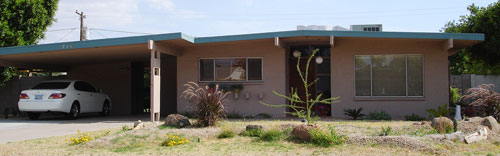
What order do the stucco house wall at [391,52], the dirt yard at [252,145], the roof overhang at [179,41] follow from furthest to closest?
the stucco house wall at [391,52] < the roof overhang at [179,41] < the dirt yard at [252,145]

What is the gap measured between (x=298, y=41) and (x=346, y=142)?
6.29 metres

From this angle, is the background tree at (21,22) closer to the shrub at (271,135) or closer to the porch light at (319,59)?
the porch light at (319,59)

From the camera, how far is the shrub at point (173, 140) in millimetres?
7688

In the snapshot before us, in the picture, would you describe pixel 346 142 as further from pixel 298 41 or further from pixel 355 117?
pixel 298 41

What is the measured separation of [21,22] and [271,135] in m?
14.0

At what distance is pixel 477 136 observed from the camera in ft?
25.7

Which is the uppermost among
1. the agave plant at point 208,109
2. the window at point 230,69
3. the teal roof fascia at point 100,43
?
the teal roof fascia at point 100,43

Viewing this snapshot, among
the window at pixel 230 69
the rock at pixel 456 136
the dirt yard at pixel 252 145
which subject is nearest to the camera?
the dirt yard at pixel 252 145

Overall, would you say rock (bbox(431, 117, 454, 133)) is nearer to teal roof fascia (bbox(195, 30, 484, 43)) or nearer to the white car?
teal roof fascia (bbox(195, 30, 484, 43))

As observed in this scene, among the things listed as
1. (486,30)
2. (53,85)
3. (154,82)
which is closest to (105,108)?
(53,85)

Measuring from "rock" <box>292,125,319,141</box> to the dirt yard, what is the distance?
0.22 meters

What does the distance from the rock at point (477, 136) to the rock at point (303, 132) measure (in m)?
2.76

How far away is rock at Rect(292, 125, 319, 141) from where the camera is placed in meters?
7.64

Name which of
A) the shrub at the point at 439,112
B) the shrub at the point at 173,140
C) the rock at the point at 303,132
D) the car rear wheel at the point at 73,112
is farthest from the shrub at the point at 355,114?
the car rear wheel at the point at 73,112
